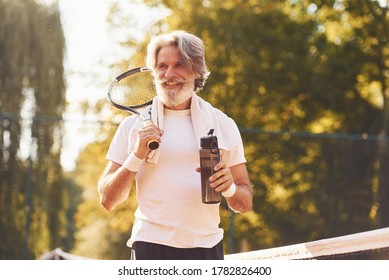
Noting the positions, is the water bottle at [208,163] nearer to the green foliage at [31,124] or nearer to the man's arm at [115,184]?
the man's arm at [115,184]

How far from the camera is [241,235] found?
11547mm

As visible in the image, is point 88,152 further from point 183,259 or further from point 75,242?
point 183,259

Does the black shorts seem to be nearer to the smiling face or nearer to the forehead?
the smiling face

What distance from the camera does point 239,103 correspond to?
1346cm

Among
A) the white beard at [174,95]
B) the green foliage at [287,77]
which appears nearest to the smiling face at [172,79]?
the white beard at [174,95]

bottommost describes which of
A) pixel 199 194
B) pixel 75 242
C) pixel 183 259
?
pixel 75 242

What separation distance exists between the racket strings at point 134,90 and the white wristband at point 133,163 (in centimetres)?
60

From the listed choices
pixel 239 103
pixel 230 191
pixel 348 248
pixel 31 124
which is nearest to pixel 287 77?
pixel 239 103

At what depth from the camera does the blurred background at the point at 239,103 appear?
9.31m

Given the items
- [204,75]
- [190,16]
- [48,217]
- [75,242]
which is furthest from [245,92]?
[204,75]

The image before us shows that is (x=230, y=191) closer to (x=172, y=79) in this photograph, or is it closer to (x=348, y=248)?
(x=172, y=79)

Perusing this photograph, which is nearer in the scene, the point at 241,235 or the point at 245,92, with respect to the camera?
the point at 241,235

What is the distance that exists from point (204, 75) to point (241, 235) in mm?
9494

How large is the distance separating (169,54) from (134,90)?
0.53 metres
